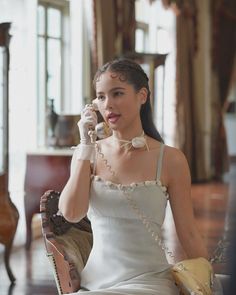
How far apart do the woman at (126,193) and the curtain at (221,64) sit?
9.98 meters

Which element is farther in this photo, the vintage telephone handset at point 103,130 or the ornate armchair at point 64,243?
the vintage telephone handset at point 103,130

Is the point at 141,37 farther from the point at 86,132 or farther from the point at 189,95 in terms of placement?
the point at 86,132

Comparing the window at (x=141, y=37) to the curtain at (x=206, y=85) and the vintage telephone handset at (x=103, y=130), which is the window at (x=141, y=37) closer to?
the curtain at (x=206, y=85)

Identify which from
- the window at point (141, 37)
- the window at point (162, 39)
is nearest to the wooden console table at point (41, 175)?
the window at point (162, 39)

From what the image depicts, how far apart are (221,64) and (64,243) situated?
10.7m

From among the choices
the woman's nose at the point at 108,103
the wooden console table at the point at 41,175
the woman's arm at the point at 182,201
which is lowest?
the wooden console table at the point at 41,175

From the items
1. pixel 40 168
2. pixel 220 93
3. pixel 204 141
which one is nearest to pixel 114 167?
pixel 40 168

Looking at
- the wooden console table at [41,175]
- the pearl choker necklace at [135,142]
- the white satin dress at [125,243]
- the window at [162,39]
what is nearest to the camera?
the white satin dress at [125,243]

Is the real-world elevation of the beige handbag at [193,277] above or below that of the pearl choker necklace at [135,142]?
below

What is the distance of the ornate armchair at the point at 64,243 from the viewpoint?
204 cm

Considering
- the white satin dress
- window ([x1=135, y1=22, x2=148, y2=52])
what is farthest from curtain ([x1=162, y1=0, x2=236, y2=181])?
the white satin dress

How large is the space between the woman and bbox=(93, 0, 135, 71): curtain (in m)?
5.73

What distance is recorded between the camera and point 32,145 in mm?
7090

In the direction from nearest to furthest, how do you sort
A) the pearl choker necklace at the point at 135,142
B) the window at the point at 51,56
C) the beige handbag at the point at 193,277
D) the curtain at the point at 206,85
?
the beige handbag at the point at 193,277 → the pearl choker necklace at the point at 135,142 → the window at the point at 51,56 → the curtain at the point at 206,85
